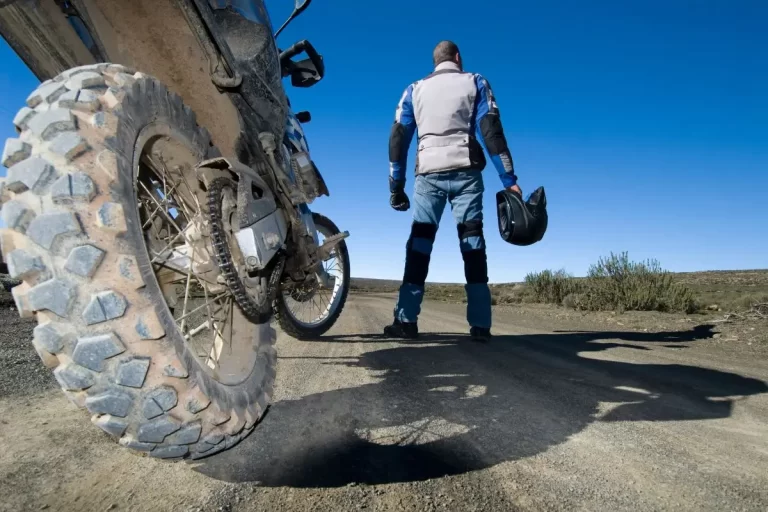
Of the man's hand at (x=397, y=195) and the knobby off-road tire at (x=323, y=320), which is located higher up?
the man's hand at (x=397, y=195)

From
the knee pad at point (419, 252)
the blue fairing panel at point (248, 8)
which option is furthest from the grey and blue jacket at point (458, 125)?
the blue fairing panel at point (248, 8)

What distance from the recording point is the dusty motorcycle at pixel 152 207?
1.09m

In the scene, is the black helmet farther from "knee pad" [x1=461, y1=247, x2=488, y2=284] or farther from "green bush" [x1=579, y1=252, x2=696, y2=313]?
"green bush" [x1=579, y1=252, x2=696, y2=313]

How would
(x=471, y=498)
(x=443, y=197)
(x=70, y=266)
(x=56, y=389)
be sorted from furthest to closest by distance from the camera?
1. (x=443, y=197)
2. (x=56, y=389)
3. (x=471, y=498)
4. (x=70, y=266)

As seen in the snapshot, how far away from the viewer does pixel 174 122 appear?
1.65 meters

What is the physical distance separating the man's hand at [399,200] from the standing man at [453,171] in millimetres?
274

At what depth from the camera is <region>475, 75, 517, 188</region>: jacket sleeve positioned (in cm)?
424

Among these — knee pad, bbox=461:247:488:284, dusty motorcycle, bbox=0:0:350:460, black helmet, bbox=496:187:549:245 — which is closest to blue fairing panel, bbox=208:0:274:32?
dusty motorcycle, bbox=0:0:350:460

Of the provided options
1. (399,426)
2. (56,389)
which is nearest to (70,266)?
(399,426)

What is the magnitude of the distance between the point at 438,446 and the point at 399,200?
3.39 m

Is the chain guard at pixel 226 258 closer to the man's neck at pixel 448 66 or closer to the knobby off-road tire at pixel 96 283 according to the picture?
the knobby off-road tire at pixel 96 283

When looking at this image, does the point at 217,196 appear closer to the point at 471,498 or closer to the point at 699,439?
the point at 471,498

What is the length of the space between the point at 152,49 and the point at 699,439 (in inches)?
107

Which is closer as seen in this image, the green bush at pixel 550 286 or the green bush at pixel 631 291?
the green bush at pixel 631 291
